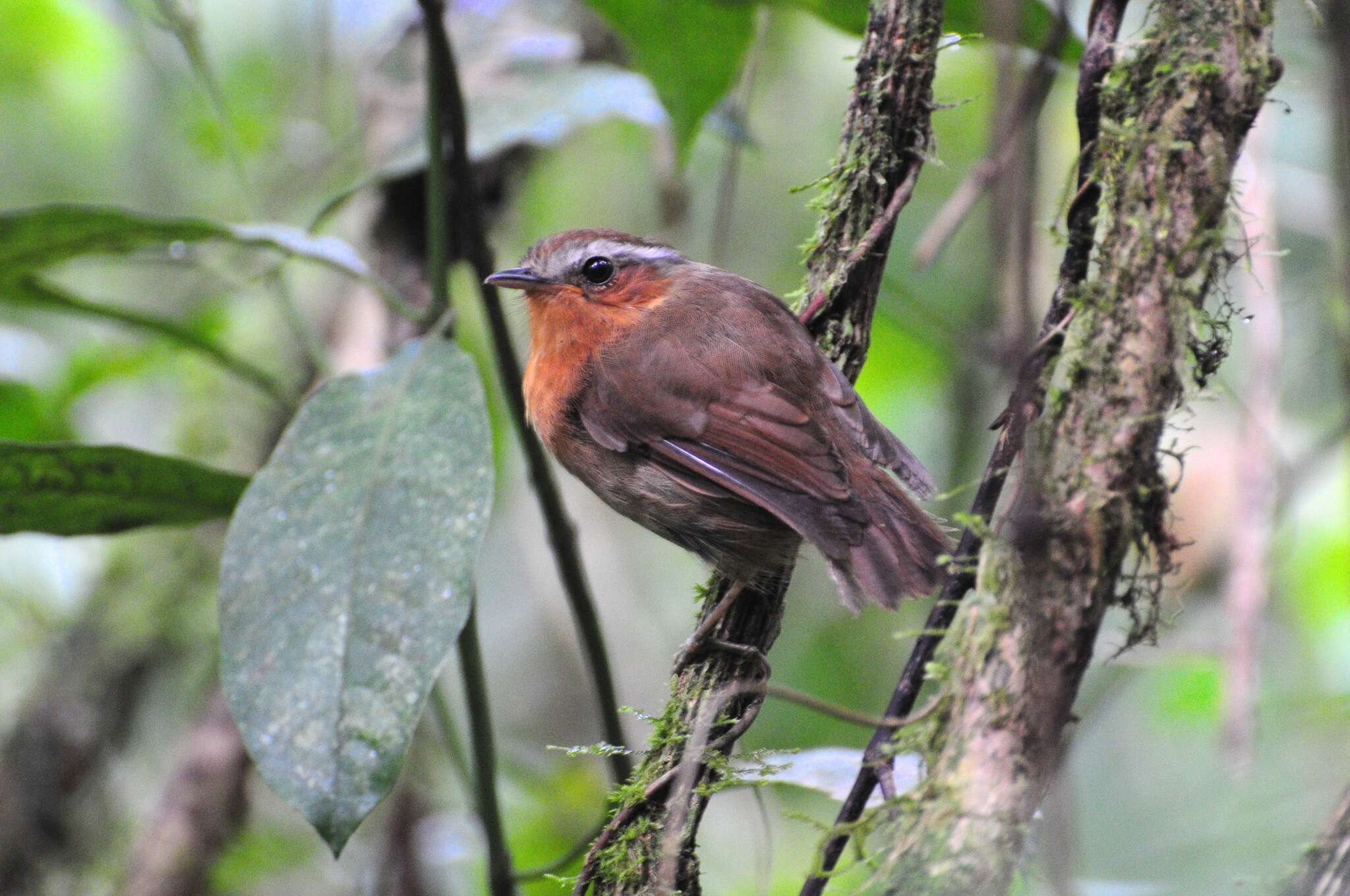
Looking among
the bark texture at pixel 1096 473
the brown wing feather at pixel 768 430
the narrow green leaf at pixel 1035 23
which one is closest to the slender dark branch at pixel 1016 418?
the bark texture at pixel 1096 473

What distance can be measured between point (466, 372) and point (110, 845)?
271 cm

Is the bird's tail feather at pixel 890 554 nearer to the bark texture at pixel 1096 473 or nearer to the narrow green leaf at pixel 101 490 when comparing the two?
the bark texture at pixel 1096 473

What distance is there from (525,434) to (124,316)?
3.24 ft

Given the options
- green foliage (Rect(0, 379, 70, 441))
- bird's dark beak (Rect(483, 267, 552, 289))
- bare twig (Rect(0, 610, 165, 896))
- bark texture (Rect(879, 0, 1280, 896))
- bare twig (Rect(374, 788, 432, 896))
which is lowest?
bare twig (Rect(0, 610, 165, 896))

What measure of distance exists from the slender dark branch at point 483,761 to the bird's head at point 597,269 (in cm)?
93

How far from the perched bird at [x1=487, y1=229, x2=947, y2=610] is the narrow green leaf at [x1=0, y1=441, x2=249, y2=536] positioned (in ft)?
2.48

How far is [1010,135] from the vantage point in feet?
5.87

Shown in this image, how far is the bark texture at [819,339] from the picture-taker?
5.45 feet

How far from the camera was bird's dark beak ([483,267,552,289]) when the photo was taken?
2865 mm

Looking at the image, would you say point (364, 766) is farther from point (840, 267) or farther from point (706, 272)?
point (706, 272)

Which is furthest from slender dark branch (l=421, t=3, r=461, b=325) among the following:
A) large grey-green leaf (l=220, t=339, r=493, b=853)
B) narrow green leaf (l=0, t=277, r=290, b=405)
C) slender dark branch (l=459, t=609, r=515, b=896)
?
slender dark branch (l=459, t=609, r=515, b=896)

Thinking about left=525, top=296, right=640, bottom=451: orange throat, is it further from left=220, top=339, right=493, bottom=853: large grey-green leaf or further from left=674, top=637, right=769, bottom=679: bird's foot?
left=674, top=637, right=769, bottom=679: bird's foot

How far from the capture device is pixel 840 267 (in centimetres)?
210

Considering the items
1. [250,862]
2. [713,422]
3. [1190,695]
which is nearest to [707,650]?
[713,422]
